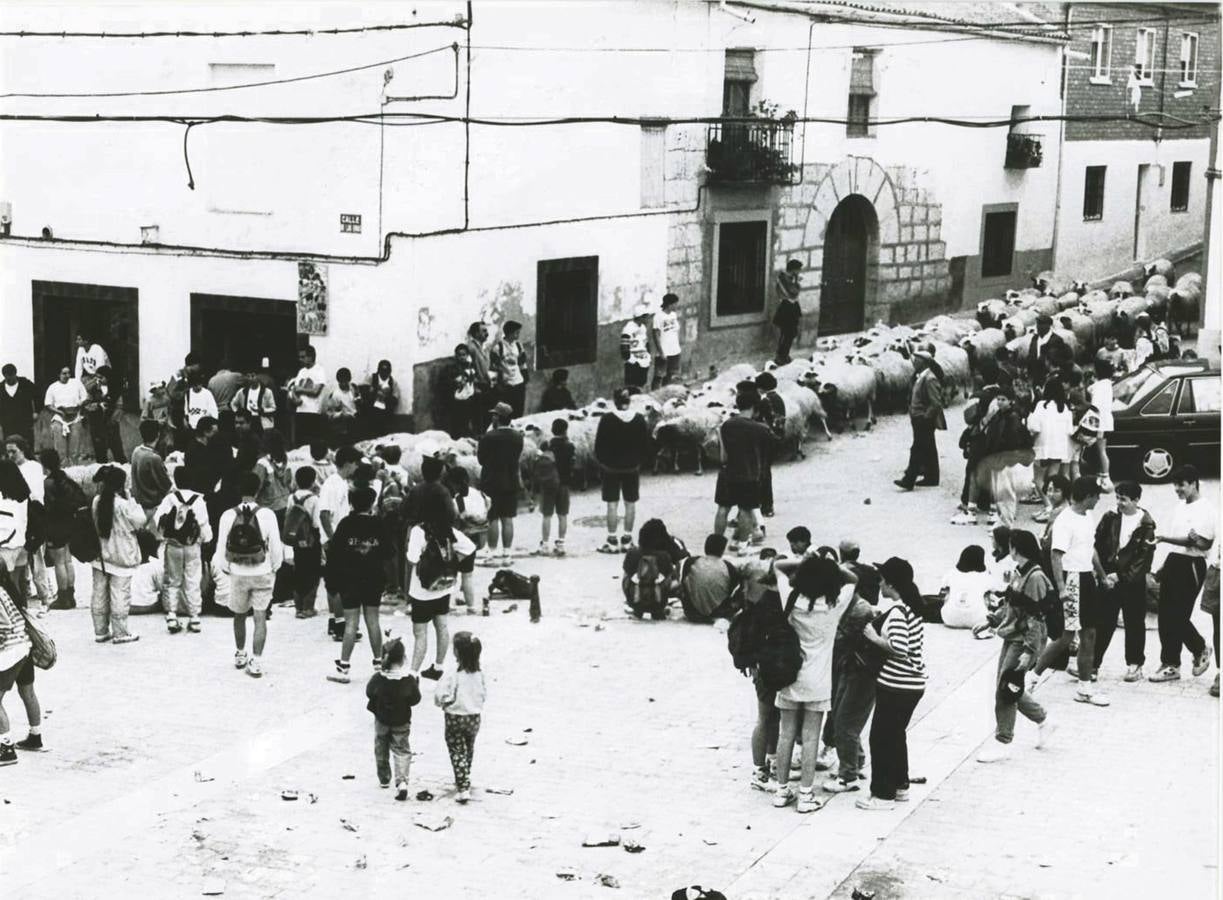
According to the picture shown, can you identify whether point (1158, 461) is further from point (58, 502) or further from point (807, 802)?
point (58, 502)

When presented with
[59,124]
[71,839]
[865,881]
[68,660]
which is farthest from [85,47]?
[865,881]

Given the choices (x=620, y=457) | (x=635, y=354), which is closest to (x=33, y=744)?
(x=620, y=457)

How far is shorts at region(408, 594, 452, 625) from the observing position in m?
12.1

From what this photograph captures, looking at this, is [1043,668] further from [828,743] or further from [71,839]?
[71,839]

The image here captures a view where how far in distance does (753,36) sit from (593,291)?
465 centimetres

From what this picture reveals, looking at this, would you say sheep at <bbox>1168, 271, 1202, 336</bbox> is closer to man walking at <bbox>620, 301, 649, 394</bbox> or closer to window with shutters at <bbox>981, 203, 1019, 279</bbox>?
window with shutters at <bbox>981, 203, 1019, 279</bbox>

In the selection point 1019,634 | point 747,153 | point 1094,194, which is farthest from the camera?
point 1094,194

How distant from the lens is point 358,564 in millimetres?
12047

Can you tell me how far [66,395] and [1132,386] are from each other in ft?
36.5

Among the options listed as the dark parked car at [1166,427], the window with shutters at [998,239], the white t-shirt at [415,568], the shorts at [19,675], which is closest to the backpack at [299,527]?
the white t-shirt at [415,568]

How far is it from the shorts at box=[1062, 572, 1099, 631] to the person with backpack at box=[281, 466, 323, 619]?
5322 millimetres

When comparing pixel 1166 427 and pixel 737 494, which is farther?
pixel 1166 427

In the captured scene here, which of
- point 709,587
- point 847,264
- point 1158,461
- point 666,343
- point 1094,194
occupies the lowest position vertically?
point 709,587

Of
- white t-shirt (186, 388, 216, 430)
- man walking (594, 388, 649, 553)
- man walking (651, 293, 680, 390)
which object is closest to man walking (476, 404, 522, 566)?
man walking (594, 388, 649, 553)
